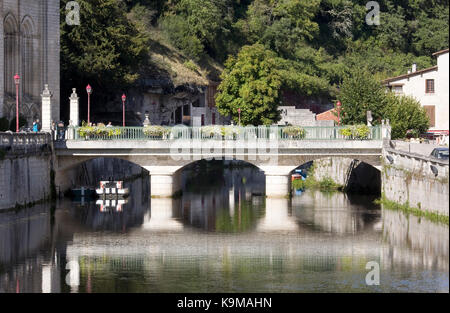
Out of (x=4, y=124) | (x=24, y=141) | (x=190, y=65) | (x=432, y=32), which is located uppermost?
(x=432, y=32)

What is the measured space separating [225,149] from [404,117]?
19911 mm

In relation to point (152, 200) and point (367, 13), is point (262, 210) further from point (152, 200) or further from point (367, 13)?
point (367, 13)

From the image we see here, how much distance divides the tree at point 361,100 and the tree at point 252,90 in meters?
12.8

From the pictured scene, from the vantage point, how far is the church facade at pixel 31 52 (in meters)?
81.5

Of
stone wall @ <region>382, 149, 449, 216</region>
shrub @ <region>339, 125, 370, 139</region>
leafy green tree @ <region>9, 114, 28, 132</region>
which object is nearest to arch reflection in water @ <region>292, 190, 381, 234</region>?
stone wall @ <region>382, 149, 449, 216</region>

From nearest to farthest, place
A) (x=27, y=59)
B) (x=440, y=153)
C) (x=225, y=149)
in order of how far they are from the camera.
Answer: (x=440, y=153)
(x=225, y=149)
(x=27, y=59)

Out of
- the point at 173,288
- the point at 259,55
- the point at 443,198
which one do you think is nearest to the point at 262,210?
the point at 443,198

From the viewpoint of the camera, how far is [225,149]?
2687 inches

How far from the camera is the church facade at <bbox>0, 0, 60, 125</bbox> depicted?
8150 centimetres

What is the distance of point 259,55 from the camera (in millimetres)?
97125

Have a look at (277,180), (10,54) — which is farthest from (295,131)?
(10,54)

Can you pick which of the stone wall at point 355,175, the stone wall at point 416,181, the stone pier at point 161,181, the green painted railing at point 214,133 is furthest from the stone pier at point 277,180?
the stone wall at point 355,175

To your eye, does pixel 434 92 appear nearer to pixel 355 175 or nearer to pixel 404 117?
pixel 404 117

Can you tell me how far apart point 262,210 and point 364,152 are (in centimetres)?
805
